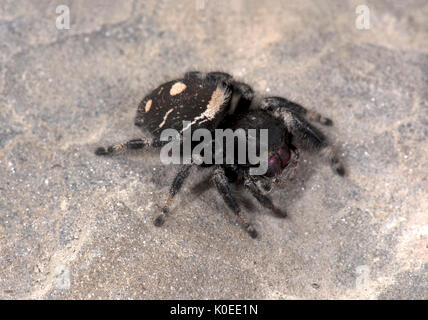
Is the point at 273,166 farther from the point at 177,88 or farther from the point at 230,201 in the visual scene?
the point at 177,88

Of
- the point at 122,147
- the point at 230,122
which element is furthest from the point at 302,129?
the point at 122,147

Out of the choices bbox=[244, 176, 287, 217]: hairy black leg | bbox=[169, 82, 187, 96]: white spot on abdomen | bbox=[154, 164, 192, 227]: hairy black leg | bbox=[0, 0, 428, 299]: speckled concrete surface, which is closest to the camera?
bbox=[0, 0, 428, 299]: speckled concrete surface

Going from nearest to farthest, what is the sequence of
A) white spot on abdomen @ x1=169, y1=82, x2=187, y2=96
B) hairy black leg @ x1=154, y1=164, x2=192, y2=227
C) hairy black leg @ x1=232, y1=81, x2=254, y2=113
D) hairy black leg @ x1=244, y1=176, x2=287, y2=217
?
hairy black leg @ x1=154, y1=164, x2=192, y2=227 < hairy black leg @ x1=244, y1=176, x2=287, y2=217 < white spot on abdomen @ x1=169, y1=82, x2=187, y2=96 < hairy black leg @ x1=232, y1=81, x2=254, y2=113

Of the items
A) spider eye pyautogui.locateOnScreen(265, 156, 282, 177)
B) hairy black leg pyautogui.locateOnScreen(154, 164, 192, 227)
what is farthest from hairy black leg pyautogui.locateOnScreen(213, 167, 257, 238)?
spider eye pyautogui.locateOnScreen(265, 156, 282, 177)

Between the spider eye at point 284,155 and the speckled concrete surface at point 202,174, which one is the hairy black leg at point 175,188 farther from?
the spider eye at point 284,155

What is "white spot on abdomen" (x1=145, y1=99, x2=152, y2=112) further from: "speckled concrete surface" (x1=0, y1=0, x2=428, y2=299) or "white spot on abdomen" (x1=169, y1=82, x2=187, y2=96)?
"speckled concrete surface" (x1=0, y1=0, x2=428, y2=299)

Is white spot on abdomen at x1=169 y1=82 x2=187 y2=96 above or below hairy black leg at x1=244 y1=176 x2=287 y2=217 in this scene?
above

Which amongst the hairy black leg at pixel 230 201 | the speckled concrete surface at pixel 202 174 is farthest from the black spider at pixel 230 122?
the speckled concrete surface at pixel 202 174
